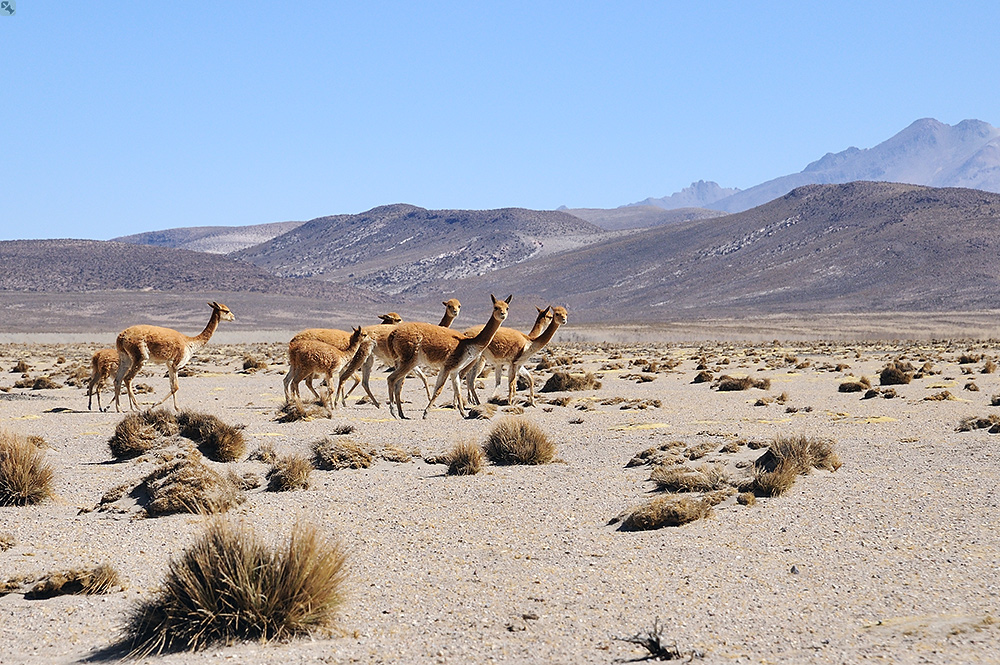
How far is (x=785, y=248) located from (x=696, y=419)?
4170 inches

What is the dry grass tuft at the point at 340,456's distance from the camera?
11.6 meters

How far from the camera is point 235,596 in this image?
19.5ft

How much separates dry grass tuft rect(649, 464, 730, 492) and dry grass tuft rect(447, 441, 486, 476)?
1.88 meters

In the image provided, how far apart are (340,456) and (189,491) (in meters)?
2.59

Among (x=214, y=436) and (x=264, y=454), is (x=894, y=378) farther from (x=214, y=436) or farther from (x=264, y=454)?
(x=214, y=436)

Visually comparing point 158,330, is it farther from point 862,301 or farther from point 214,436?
point 862,301

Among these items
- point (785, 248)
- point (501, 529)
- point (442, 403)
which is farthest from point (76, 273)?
point (501, 529)

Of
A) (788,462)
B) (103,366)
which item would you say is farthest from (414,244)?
(788,462)

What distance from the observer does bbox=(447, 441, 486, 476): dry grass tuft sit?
36.6 feet

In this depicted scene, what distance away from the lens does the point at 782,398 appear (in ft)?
63.7

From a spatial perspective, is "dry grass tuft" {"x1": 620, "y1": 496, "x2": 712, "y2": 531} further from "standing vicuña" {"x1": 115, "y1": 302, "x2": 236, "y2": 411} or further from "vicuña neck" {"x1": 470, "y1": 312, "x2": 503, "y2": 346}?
"standing vicuña" {"x1": 115, "y1": 302, "x2": 236, "y2": 411}

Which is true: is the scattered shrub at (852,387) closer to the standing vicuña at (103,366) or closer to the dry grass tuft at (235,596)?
the standing vicuña at (103,366)

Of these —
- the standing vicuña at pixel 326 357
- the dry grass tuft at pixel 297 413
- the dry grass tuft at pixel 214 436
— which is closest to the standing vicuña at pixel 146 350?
the standing vicuña at pixel 326 357

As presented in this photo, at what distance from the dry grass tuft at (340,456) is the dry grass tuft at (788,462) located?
4.13m
